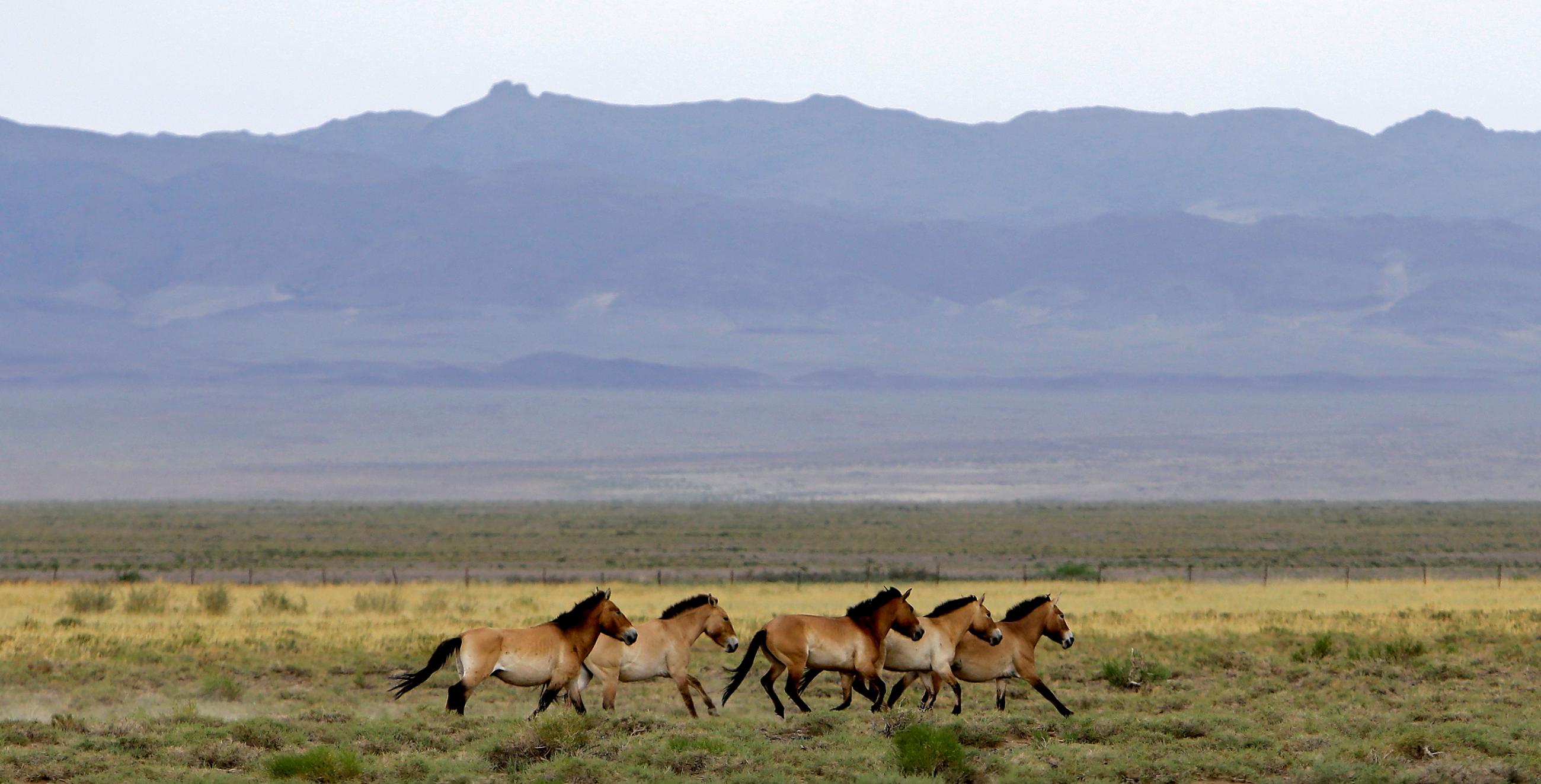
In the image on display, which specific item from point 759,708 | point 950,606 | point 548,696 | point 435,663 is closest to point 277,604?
point 759,708

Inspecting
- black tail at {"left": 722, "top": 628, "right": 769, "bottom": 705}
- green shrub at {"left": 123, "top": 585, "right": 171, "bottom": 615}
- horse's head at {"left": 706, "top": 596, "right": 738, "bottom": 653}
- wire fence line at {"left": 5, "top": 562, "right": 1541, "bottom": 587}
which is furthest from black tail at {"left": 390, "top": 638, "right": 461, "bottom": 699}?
wire fence line at {"left": 5, "top": 562, "right": 1541, "bottom": 587}

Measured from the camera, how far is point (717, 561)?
56000 mm

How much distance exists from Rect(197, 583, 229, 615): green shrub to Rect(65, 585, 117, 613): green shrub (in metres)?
1.66

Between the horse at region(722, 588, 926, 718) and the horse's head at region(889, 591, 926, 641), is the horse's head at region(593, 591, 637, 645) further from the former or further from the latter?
the horse's head at region(889, 591, 926, 641)

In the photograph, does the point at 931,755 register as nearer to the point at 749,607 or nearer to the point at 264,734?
the point at 264,734

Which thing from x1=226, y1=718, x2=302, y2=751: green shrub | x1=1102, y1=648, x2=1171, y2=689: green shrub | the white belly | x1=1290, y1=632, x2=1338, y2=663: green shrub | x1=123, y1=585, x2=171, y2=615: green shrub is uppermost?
the white belly

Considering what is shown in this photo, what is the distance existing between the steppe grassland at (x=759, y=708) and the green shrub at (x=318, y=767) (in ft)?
0.07

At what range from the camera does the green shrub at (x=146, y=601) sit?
31.6m

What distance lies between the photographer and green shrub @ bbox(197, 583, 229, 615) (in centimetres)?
Result: 3166

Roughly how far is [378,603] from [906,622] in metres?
19.4

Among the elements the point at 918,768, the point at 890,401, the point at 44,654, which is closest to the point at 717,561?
the point at 44,654

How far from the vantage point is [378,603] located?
33156 millimetres

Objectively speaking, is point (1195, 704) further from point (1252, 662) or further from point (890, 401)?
point (890, 401)

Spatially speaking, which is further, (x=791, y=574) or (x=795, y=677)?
(x=791, y=574)
